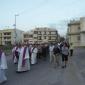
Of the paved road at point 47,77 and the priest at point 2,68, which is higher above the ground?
the priest at point 2,68

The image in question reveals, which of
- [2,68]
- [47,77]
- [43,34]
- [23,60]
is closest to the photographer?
[2,68]

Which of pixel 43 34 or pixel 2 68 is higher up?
pixel 43 34

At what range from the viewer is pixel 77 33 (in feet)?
319

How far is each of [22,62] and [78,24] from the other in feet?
270

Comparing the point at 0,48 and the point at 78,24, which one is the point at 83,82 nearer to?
the point at 0,48

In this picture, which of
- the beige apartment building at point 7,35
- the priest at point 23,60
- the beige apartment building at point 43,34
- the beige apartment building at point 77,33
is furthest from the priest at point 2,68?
the beige apartment building at point 43,34

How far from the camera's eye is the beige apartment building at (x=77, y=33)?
9088cm

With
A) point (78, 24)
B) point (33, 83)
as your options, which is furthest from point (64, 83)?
point (78, 24)

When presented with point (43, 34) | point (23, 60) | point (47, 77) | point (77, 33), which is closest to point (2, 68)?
point (47, 77)

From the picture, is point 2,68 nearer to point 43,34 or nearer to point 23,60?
point 23,60

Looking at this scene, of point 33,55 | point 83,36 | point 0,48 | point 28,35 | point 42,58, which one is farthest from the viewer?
point 28,35

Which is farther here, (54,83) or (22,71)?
(22,71)

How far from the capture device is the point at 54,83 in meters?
13.8

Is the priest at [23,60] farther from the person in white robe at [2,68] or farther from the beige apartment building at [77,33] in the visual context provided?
the beige apartment building at [77,33]
